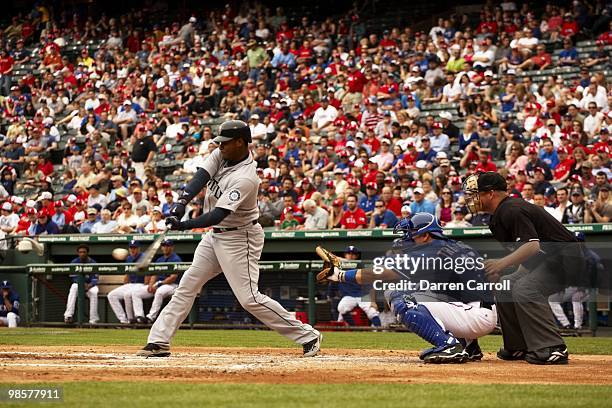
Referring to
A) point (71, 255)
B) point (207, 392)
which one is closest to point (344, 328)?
point (71, 255)

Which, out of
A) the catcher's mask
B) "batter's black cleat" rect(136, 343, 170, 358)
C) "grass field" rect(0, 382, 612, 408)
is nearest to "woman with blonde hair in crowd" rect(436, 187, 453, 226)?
the catcher's mask

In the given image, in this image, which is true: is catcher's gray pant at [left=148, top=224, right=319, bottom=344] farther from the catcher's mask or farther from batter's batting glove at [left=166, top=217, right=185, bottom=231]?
the catcher's mask

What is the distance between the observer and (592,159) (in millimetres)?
14641

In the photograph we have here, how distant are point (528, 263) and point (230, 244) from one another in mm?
2272

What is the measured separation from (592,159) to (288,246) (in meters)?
4.58

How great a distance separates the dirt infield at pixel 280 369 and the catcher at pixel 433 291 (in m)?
0.23

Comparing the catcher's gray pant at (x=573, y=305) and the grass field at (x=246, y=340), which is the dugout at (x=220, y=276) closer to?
the catcher's gray pant at (x=573, y=305)

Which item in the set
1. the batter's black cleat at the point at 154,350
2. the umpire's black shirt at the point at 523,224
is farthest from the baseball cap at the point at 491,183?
the batter's black cleat at the point at 154,350

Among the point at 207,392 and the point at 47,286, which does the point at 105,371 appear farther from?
the point at 47,286

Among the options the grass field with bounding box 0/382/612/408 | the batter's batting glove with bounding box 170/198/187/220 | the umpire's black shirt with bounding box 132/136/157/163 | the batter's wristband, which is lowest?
the grass field with bounding box 0/382/612/408

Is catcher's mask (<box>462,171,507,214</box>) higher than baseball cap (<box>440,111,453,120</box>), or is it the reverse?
baseball cap (<box>440,111,453,120</box>)

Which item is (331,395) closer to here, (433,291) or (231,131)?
(433,291)

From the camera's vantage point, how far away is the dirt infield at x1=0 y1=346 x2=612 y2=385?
6574mm

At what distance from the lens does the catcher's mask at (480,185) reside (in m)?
7.82
